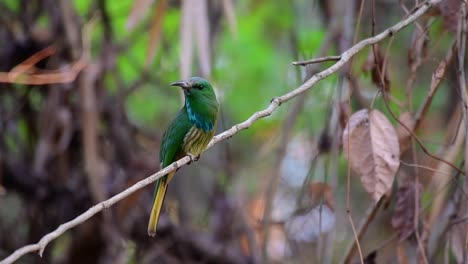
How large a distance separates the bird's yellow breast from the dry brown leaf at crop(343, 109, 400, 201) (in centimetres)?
84

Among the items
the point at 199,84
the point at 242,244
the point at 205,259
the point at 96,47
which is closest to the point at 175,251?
the point at 205,259

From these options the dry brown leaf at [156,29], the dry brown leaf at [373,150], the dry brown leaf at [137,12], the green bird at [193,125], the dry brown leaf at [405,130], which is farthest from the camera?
the dry brown leaf at [156,29]

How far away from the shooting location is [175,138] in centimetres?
340

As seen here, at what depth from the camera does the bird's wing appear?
340 cm

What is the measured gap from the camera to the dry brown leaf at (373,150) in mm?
2574

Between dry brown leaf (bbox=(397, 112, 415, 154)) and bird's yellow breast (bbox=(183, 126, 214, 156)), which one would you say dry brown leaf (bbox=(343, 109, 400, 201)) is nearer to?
dry brown leaf (bbox=(397, 112, 415, 154))

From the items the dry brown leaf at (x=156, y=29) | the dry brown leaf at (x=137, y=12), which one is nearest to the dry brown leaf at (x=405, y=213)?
the dry brown leaf at (x=137, y=12)

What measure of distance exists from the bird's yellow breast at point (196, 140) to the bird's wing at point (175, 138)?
0.07 feet

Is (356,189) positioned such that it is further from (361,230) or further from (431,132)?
(361,230)

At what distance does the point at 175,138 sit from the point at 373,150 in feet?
3.52

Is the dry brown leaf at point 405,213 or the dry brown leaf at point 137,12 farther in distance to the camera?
the dry brown leaf at point 137,12

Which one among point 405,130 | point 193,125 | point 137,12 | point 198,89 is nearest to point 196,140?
point 193,125

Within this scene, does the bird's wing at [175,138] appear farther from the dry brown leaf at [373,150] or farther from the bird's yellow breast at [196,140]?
the dry brown leaf at [373,150]

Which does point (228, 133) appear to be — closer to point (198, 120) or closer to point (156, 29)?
point (198, 120)
